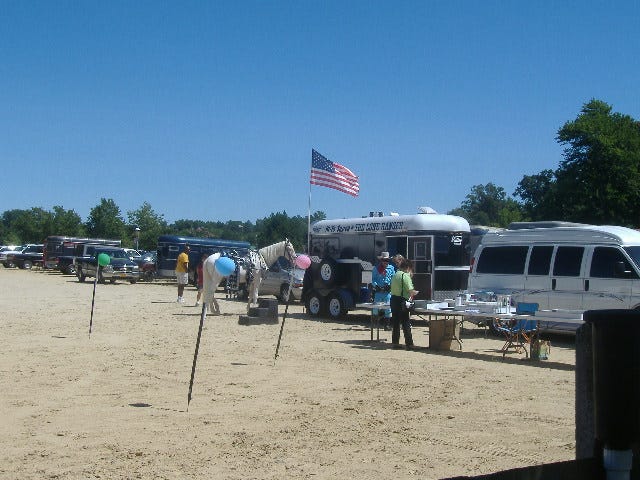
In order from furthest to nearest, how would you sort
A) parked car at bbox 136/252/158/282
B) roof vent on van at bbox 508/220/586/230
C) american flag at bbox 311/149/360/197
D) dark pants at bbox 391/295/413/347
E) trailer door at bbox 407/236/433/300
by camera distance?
parked car at bbox 136/252/158/282 → american flag at bbox 311/149/360/197 → trailer door at bbox 407/236/433/300 → roof vent on van at bbox 508/220/586/230 → dark pants at bbox 391/295/413/347

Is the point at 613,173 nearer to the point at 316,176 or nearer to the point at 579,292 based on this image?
the point at 316,176

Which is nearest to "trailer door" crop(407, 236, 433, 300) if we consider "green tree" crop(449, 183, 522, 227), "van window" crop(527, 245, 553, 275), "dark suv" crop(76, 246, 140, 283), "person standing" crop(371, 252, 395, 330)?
"person standing" crop(371, 252, 395, 330)

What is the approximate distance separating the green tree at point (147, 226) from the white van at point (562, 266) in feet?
200

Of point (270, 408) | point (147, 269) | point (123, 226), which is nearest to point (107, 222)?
point (123, 226)

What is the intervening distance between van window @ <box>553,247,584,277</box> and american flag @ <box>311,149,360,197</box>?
412 inches

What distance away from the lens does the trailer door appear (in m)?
19.7

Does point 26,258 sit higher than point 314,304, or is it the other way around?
point 26,258

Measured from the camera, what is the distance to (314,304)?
21219 millimetres

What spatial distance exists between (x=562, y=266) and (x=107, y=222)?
226ft

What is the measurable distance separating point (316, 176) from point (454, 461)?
1916cm

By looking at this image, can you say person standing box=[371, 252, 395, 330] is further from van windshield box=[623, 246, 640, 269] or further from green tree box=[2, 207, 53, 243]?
green tree box=[2, 207, 53, 243]

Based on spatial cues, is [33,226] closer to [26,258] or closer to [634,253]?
[26,258]

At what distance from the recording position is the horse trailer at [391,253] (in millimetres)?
19766

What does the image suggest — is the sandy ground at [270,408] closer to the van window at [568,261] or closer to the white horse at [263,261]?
the van window at [568,261]
